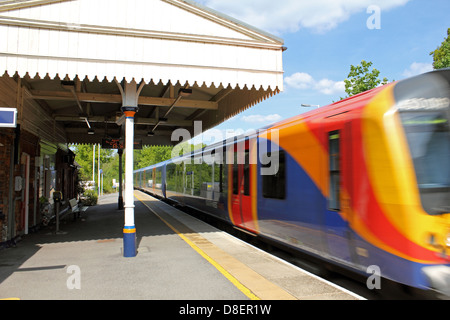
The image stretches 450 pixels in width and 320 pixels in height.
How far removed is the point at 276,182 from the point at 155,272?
284 cm

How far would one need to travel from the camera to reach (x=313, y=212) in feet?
18.5

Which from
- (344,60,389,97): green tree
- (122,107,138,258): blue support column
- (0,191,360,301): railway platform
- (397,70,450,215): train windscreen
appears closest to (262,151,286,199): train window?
(0,191,360,301): railway platform

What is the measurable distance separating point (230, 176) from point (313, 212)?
4416mm

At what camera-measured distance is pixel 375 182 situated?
426 cm

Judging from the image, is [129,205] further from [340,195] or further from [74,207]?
[74,207]

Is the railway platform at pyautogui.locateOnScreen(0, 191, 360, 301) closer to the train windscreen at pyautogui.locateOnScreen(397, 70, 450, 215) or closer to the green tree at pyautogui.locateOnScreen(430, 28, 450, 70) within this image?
the train windscreen at pyautogui.locateOnScreen(397, 70, 450, 215)

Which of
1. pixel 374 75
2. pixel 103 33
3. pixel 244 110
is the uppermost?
pixel 374 75

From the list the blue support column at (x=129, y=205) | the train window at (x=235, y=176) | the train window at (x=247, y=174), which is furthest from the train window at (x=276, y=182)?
the blue support column at (x=129, y=205)

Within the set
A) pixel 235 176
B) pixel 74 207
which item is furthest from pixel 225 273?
pixel 74 207

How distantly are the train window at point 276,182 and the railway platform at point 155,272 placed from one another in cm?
116

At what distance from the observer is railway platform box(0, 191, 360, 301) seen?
15.2 feet

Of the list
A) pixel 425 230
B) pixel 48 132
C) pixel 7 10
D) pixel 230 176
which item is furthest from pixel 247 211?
pixel 48 132

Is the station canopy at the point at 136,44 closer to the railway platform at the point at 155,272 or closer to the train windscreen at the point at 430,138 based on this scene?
the railway platform at the point at 155,272
